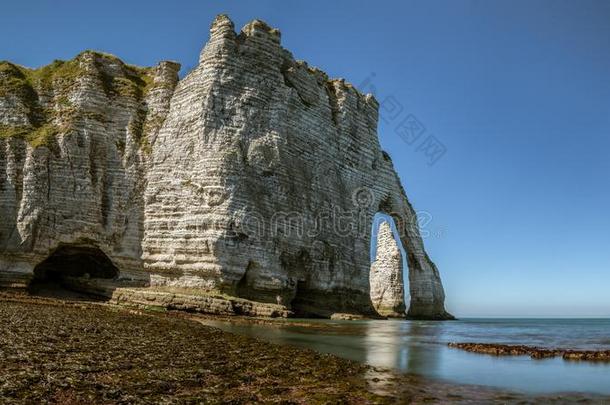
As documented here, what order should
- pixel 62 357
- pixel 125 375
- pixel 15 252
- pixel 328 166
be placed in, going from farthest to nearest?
pixel 328 166
pixel 15 252
pixel 62 357
pixel 125 375

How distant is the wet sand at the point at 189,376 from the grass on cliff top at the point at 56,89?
21.0 meters

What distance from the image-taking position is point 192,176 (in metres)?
26.3

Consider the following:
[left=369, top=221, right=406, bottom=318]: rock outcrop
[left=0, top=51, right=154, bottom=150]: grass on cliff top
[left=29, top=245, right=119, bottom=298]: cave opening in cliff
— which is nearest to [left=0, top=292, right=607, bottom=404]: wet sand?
[left=29, top=245, right=119, bottom=298]: cave opening in cliff

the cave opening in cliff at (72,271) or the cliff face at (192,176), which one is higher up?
the cliff face at (192,176)

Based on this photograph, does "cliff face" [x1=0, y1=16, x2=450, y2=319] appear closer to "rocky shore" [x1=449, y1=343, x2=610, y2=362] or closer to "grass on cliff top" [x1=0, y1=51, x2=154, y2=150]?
"grass on cliff top" [x1=0, y1=51, x2=154, y2=150]

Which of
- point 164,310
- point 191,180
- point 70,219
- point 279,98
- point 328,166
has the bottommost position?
point 164,310

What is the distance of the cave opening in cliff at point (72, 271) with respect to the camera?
27156mm

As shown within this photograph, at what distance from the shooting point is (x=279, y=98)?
96.5 ft

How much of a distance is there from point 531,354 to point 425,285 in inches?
1207

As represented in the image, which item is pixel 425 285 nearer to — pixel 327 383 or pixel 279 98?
pixel 279 98

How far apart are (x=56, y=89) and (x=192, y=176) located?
11.1 meters

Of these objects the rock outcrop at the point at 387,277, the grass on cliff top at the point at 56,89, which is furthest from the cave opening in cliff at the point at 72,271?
the rock outcrop at the point at 387,277

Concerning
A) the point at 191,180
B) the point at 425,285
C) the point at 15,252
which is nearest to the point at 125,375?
the point at 191,180

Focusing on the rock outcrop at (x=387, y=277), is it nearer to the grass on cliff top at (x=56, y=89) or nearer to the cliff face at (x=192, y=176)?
the cliff face at (x=192, y=176)
